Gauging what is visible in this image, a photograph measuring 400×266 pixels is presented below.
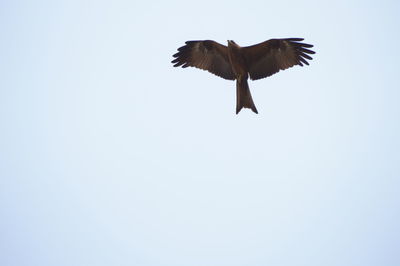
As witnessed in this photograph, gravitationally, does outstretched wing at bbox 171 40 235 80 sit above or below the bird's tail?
above

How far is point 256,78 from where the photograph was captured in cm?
1201

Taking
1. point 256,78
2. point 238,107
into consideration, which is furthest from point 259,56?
point 238,107

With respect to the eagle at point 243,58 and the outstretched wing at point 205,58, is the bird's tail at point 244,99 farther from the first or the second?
the outstretched wing at point 205,58

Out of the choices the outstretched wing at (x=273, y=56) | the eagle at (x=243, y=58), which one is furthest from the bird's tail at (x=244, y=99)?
the outstretched wing at (x=273, y=56)

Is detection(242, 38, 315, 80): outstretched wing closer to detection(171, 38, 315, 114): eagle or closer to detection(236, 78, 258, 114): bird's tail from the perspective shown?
detection(171, 38, 315, 114): eagle

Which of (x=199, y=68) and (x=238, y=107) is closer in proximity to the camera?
(x=238, y=107)

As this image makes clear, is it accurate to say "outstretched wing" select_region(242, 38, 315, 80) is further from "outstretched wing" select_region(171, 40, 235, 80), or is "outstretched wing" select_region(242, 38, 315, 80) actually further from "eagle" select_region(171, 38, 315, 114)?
"outstretched wing" select_region(171, 40, 235, 80)

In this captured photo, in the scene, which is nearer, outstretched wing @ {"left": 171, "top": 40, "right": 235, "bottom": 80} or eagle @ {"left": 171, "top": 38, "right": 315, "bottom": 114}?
eagle @ {"left": 171, "top": 38, "right": 315, "bottom": 114}

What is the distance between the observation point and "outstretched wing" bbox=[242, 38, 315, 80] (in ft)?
38.1

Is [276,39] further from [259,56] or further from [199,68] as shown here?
[199,68]

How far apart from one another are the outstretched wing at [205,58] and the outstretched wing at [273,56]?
60cm

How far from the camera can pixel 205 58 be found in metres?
12.4

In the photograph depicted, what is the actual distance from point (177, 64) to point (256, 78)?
2.01 meters

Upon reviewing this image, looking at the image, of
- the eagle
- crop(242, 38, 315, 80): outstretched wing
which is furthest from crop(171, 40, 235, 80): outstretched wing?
crop(242, 38, 315, 80): outstretched wing
